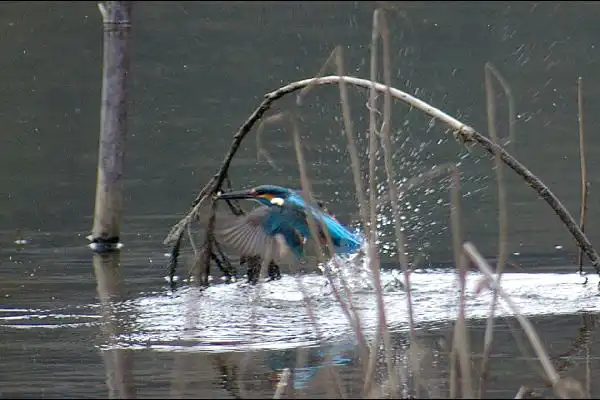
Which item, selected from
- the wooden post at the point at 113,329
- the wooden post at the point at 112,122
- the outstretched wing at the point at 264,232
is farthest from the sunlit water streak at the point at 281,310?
the wooden post at the point at 112,122

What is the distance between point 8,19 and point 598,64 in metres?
9.52

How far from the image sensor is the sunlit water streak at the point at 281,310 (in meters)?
6.40

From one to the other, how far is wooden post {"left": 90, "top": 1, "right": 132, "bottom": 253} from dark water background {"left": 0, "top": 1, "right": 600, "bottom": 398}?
0.22 meters

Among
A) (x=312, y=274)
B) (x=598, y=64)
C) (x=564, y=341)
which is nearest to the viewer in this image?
(x=564, y=341)

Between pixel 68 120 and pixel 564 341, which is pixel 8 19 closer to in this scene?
pixel 68 120

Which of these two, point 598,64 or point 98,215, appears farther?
point 598,64

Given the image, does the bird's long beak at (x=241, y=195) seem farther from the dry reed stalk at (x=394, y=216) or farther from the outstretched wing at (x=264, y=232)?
the dry reed stalk at (x=394, y=216)

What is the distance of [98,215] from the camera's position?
9023mm

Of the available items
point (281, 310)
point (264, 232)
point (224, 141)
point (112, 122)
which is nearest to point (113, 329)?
point (281, 310)

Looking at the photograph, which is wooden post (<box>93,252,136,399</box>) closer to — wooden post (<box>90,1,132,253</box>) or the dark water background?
the dark water background

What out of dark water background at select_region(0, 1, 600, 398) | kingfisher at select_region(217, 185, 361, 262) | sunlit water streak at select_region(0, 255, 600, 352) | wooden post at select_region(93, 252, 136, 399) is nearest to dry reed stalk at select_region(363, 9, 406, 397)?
dark water background at select_region(0, 1, 600, 398)

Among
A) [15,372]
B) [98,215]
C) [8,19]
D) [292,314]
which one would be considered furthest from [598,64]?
[15,372]

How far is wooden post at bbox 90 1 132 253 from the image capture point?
8.66 meters

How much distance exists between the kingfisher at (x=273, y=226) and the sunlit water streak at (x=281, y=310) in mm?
230
